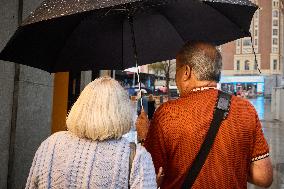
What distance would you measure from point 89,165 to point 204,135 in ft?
2.09

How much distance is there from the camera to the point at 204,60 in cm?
221

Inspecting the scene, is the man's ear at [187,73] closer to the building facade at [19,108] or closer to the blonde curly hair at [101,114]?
the blonde curly hair at [101,114]

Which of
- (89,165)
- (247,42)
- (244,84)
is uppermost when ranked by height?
(247,42)

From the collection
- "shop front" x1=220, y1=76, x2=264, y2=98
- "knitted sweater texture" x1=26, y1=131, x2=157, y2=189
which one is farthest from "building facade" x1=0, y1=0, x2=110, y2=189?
"shop front" x1=220, y1=76, x2=264, y2=98

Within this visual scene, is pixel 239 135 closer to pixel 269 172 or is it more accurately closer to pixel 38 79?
pixel 269 172

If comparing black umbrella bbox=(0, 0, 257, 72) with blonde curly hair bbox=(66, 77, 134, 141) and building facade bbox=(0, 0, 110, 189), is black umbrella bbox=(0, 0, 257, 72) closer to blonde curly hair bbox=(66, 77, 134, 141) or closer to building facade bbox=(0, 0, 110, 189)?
blonde curly hair bbox=(66, 77, 134, 141)

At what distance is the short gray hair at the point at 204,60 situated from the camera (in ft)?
7.22

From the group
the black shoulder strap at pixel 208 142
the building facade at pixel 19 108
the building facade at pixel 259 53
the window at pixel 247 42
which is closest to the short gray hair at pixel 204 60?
the black shoulder strap at pixel 208 142

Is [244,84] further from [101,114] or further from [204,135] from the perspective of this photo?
[101,114]

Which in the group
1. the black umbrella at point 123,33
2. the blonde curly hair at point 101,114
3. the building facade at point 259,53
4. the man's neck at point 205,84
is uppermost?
the building facade at point 259,53

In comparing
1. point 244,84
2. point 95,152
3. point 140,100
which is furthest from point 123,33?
point 244,84

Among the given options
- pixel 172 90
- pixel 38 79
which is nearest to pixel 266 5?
pixel 172 90

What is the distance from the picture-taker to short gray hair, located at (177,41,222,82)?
2.20 m

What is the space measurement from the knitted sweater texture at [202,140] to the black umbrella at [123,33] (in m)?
0.88
